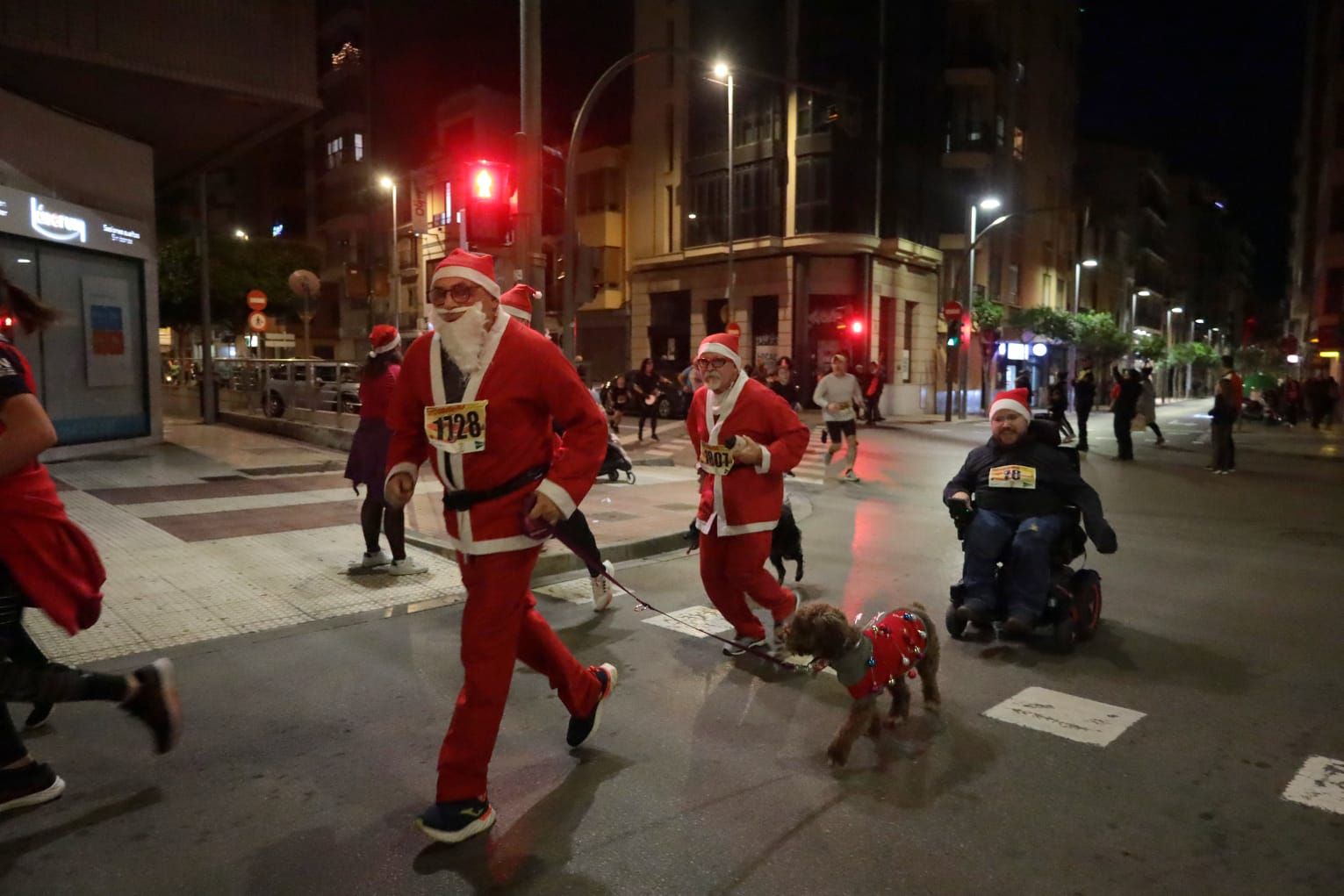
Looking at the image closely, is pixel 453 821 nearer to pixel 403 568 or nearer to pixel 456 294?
pixel 456 294

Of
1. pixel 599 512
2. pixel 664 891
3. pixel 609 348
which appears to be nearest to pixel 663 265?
pixel 609 348

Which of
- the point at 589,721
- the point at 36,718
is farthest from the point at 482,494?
the point at 36,718

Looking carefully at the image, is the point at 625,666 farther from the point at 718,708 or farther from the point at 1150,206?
the point at 1150,206

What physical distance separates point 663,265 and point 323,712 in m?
35.9

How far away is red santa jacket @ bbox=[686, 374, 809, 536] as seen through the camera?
5180 mm

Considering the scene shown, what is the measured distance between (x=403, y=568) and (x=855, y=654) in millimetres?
4437

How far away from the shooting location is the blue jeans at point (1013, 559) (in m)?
5.41

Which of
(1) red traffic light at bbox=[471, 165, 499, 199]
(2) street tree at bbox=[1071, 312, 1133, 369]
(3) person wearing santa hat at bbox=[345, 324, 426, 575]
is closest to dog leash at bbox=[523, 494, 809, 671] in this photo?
(3) person wearing santa hat at bbox=[345, 324, 426, 575]

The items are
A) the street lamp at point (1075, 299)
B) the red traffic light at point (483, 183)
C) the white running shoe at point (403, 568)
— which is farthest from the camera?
the street lamp at point (1075, 299)

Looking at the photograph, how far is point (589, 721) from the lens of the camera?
4.04m

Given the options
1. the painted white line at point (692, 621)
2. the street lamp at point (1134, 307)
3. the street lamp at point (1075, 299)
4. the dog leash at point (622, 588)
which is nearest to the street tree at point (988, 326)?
the street lamp at point (1075, 299)

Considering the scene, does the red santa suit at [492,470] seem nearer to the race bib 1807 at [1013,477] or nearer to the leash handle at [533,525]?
the leash handle at [533,525]

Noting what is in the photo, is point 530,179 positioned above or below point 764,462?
above

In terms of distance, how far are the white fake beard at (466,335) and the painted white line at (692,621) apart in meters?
2.93
